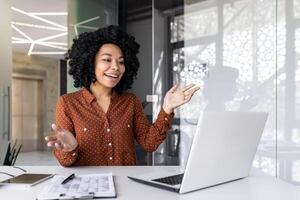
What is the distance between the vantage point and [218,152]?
2.81ft

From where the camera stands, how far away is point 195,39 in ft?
10.3

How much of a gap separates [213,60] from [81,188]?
2357 mm

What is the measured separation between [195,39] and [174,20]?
1.10 feet

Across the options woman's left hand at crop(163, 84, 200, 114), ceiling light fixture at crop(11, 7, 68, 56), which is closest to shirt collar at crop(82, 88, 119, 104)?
woman's left hand at crop(163, 84, 200, 114)

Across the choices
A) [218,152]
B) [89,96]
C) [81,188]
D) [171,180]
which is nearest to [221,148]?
[218,152]

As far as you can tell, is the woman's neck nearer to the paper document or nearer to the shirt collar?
the shirt collar

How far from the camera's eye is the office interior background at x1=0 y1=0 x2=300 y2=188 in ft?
8.73

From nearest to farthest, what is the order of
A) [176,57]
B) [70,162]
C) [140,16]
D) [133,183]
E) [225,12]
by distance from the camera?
[133,183]
[70,162]
[225,12]
[176,57]
[140,16]

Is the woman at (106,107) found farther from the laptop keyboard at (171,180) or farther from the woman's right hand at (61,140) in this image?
the laptop keyboard at (171,180)

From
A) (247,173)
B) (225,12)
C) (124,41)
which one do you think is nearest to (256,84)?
(225,12)

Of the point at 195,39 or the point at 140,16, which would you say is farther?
the point at 140,16

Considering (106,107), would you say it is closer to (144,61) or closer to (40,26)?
(144,61)

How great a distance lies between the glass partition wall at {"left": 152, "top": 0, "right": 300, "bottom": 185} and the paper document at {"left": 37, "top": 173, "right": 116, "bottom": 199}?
1.69 m

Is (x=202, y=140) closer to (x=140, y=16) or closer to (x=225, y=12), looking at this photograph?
(x=225, y=12)
